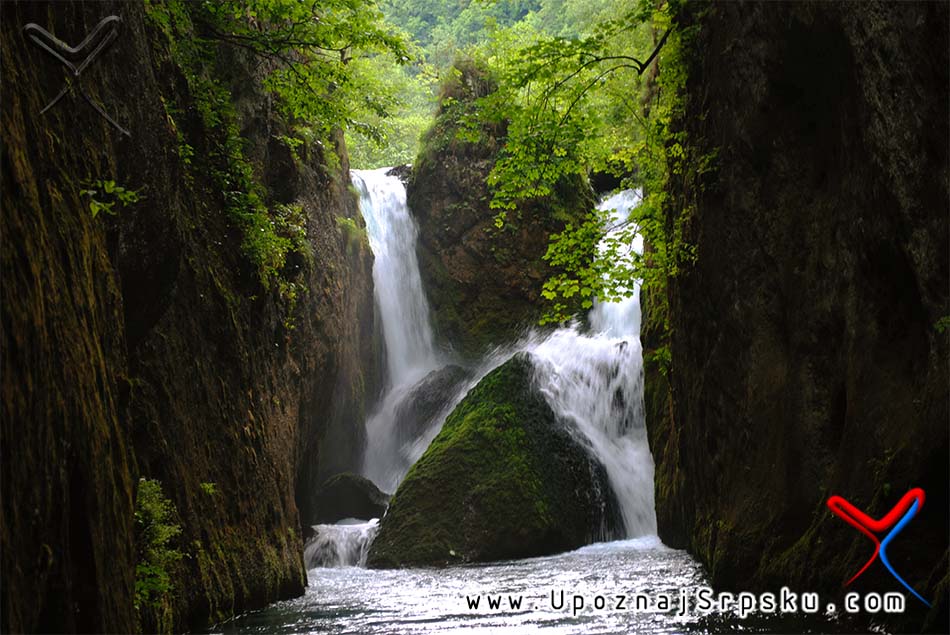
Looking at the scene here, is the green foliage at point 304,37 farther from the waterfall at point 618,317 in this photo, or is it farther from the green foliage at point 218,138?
the waterfall at point 618,317

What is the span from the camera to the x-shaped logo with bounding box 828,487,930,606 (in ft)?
19.1

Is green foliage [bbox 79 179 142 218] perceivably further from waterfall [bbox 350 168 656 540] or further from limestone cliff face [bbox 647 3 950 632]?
waterfall [bbox 350 168 656 540]

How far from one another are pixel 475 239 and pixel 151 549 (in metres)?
18.9

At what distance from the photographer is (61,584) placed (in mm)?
4125

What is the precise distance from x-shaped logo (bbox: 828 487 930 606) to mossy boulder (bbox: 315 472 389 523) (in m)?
13.7

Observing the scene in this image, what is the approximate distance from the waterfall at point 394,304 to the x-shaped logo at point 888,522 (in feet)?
54.2

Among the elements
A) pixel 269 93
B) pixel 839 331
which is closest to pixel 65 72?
pixel 839 331

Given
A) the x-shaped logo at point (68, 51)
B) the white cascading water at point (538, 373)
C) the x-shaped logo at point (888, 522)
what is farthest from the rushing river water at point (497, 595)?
the x-shaped logo at point (68, 51)

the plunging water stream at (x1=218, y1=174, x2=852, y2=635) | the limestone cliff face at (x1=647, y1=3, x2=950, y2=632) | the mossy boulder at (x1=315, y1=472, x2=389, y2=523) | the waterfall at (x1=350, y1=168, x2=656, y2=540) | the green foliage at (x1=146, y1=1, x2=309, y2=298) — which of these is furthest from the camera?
the mossy boulder at (x1=315, y1=472, x2=389, y2=523)

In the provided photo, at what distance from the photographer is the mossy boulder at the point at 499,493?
15266 mm

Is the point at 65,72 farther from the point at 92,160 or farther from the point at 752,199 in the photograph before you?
the point at 752,199

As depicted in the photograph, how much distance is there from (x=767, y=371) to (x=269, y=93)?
8442 mm

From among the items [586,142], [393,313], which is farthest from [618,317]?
[586,142]

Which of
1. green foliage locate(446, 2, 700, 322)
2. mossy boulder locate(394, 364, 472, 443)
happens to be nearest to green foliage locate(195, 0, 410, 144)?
green foliage locate(446, 2, 700, 322)
